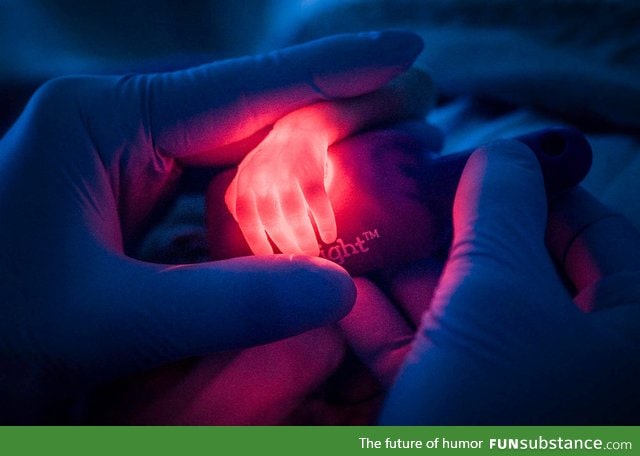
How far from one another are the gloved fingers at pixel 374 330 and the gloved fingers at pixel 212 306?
0.28ft

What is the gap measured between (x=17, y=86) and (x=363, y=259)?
648 millimetres

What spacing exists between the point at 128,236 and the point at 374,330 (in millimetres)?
353

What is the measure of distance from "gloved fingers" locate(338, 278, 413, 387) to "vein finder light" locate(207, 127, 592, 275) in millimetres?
36

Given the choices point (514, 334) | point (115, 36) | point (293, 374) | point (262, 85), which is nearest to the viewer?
point (514, 334)

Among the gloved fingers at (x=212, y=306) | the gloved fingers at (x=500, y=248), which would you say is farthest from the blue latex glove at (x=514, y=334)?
the gloved fingers at (x=212, y=306)

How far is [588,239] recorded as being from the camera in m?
0.62

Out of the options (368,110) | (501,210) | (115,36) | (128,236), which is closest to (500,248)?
(501,210)

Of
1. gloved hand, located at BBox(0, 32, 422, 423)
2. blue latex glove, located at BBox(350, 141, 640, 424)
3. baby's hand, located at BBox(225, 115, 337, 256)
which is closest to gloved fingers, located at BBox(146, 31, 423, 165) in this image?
gloved hand, located at BBox(0, 32, 422, 423)

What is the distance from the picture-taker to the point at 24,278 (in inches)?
21.4

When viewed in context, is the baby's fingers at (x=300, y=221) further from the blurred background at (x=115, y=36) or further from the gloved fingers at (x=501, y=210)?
the blurred background at (x=115, y=36)

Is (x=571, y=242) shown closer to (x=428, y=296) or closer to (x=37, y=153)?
(x=428, y=296)

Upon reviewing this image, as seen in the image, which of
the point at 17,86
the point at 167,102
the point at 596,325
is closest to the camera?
the point at 596,325

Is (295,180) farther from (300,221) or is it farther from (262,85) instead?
(262,85)
